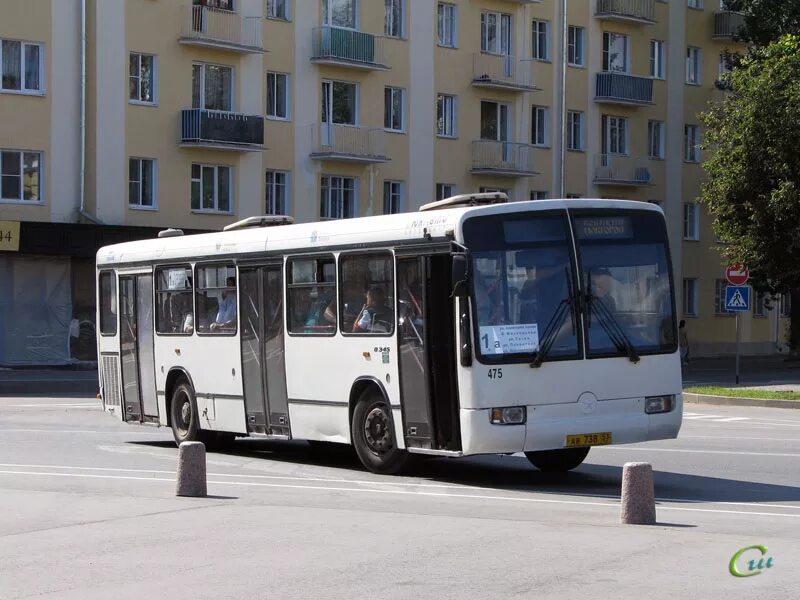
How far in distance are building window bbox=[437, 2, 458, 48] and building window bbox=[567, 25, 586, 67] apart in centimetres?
631

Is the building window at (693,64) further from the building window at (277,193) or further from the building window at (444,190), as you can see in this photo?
the building window at (277,193)

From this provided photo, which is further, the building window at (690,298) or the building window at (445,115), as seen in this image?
the building window at (690,298)

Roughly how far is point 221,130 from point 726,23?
26.2 meters

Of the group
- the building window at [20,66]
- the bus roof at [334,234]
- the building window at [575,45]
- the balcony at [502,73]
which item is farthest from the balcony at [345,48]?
the bus roof at [334,234]

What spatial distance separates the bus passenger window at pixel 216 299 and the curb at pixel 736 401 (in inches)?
577

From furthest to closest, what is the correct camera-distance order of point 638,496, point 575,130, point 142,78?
point 575,130
point 142,78
point 638,496

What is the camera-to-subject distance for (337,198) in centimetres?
5131

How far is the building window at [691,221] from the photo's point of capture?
63.5 meters

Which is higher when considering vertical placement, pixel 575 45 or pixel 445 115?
pixel 575 45

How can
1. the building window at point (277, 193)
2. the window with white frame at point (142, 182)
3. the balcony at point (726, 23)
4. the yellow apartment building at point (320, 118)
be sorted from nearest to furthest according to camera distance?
the yellow apartment building at point (320, 118), the window with white frame at point (142, 182), the building window at point (277, 193), the balcony at point (726, 23)

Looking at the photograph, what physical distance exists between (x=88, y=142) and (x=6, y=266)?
4.35 meters

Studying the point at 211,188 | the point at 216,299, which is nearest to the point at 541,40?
the point at 211,188

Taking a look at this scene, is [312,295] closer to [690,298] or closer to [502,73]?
[502,73]

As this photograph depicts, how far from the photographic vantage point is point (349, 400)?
54.0 ft
